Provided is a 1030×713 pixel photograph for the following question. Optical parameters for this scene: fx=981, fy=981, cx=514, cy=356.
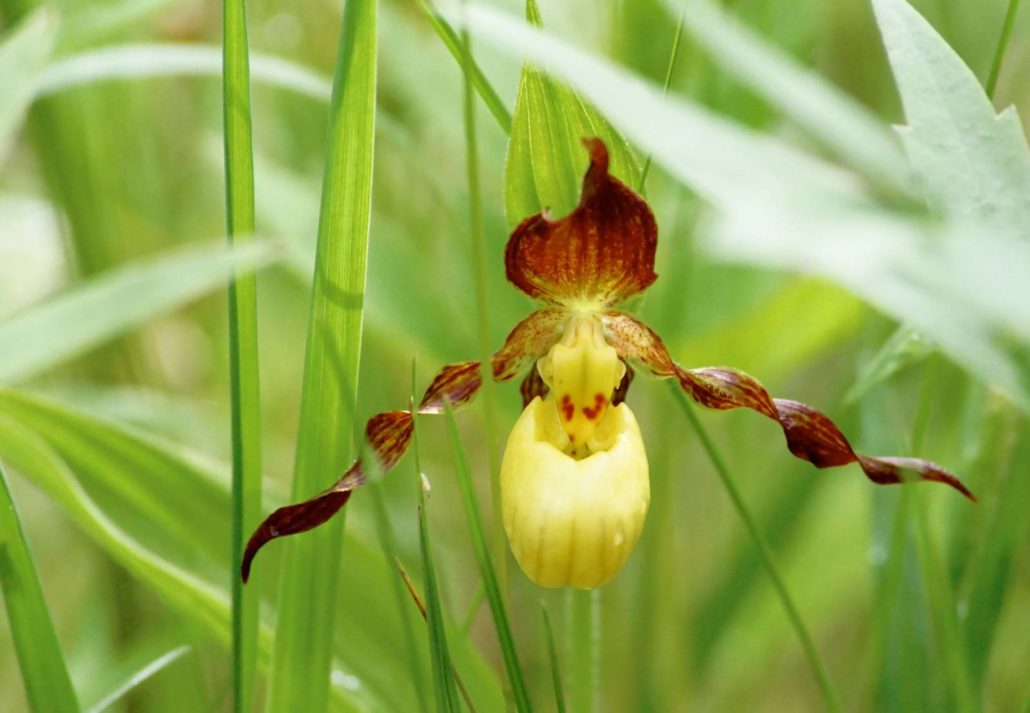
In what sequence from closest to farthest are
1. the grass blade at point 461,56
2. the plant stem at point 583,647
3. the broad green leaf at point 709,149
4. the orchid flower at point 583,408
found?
the broad green leaf at point 709,149
the grass blade at point 461,56
the orchid flower at point 583,408
the plant stem at point 583,647

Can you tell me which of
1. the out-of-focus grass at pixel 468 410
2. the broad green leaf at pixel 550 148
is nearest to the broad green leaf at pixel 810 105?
the out-of-focus grass at pixel 468 410

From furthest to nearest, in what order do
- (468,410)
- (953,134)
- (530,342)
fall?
1. (468,410)
2. (530,342)
3. (953,134)

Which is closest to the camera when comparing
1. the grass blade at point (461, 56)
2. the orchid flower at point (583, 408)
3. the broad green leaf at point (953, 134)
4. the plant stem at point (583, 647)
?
the broad green leaf at point (953, 134)

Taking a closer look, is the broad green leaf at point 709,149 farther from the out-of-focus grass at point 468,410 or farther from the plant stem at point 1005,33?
the plant stem at point 1005,33

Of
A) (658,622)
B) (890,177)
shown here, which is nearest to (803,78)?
(890,177)

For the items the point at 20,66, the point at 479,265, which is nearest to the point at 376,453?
the point at 479,265

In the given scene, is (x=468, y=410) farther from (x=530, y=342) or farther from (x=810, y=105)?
(x=810, y=105)
